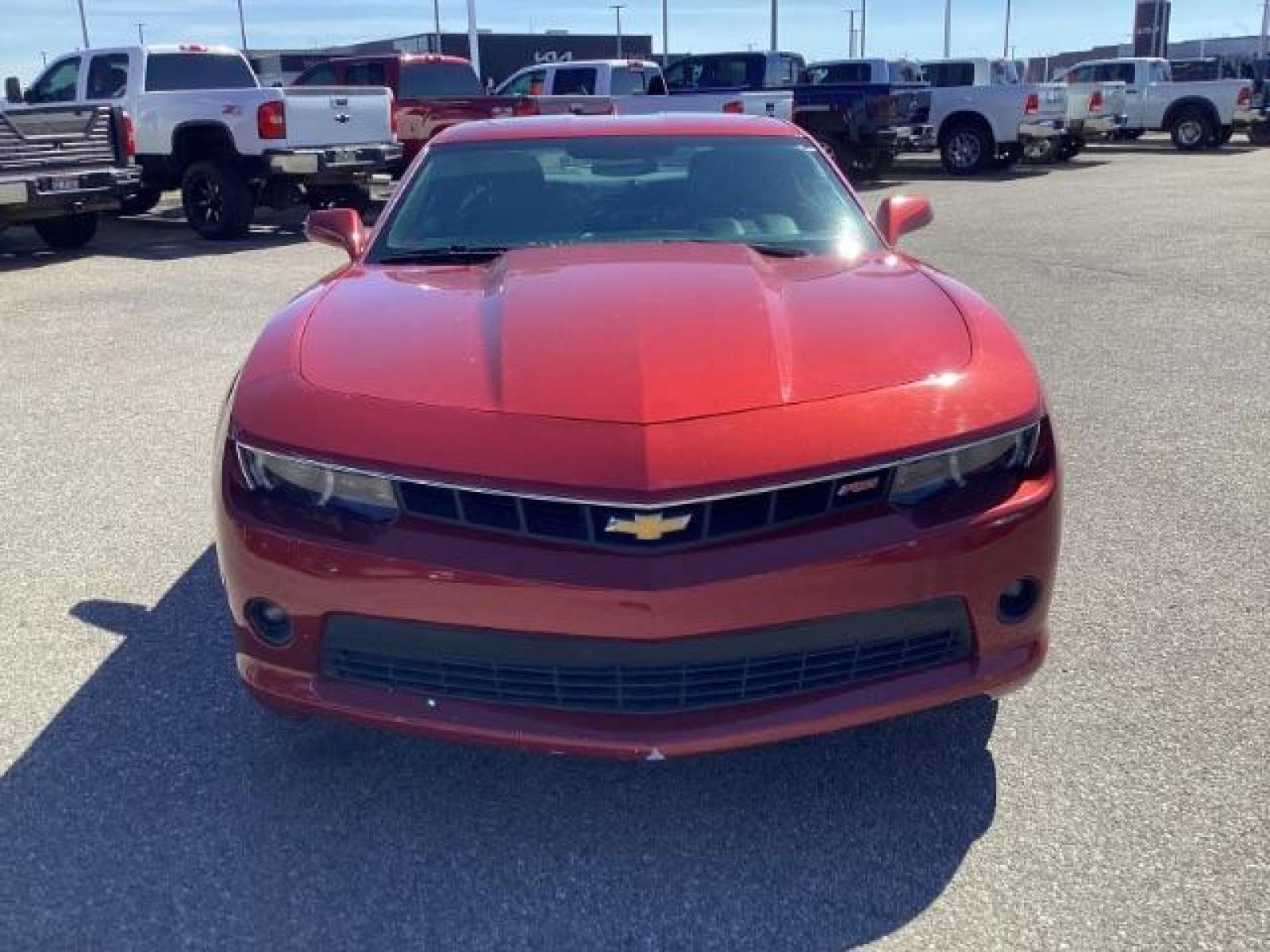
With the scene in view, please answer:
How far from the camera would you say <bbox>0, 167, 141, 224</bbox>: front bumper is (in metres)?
11.5

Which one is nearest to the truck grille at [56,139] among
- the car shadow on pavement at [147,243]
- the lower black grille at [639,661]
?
the car shadow on pavement at [147,243]

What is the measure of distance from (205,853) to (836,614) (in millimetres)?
1505

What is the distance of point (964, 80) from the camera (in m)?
25.4

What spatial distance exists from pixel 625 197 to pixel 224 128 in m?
10.8

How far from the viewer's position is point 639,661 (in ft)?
8.29

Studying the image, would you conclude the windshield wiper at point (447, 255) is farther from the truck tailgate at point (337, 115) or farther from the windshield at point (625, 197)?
the truck tailgate at point (337, 115)

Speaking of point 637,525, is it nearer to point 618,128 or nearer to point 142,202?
point 618,128

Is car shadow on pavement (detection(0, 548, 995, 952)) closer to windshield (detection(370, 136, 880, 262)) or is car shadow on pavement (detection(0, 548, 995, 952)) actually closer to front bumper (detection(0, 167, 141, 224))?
windshield (detection(370, 136, 880, 262))

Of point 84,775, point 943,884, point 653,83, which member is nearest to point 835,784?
point 943,884

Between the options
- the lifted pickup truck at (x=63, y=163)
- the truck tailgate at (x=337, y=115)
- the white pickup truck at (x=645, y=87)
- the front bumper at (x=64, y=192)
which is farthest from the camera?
the white pickup truck at (x=645, y=87)

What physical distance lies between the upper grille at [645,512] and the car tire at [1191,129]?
27.5m

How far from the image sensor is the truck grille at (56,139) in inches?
459

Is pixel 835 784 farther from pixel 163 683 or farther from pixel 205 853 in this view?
pixel 163 683

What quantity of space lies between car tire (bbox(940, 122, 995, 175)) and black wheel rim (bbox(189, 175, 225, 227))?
1379 cm
